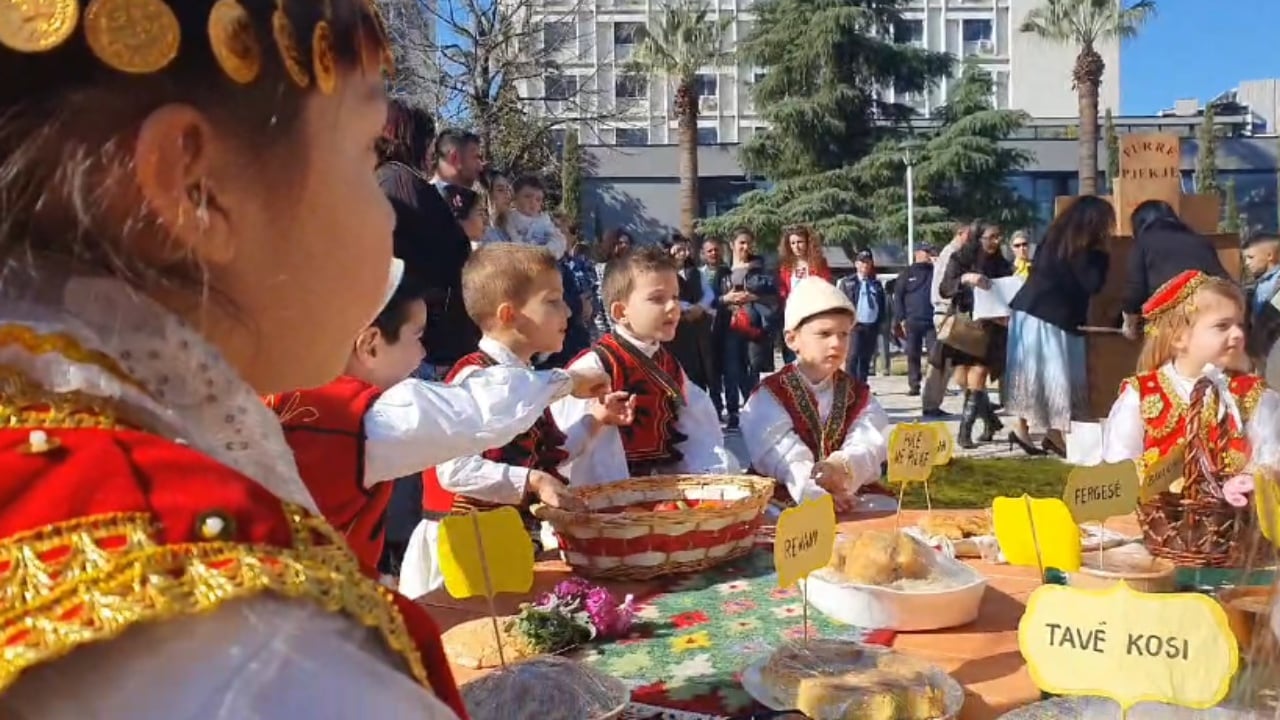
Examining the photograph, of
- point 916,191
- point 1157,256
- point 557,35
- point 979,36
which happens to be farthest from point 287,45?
point 979,36

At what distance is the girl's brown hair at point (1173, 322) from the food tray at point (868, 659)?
1901 millimetres

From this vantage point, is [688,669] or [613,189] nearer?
[688,669]

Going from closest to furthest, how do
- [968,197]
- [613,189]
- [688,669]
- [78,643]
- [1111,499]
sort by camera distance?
[78,643], [688,669], [1111,499], [968,197], [613,189]

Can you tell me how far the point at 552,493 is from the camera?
2.15m

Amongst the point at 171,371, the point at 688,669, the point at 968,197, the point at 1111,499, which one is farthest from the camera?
the point at 968,197

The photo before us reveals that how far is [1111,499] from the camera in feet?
5.61

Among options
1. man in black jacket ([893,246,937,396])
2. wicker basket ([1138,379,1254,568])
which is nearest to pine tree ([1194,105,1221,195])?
man in black jacket ([893,246,937,396])

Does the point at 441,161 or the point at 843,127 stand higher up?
the point at 843,127

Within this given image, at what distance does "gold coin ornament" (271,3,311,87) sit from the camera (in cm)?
Answer: 58

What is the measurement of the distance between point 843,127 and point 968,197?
3.72 m

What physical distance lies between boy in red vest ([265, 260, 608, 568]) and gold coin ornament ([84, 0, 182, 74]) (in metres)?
1.15

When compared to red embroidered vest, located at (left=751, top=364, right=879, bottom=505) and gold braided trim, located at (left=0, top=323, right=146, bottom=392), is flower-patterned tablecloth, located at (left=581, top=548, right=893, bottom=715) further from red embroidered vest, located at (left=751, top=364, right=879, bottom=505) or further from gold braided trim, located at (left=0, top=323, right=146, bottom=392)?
red embroidered vest, located at (left=751, top=364, right=879, bottom=505)

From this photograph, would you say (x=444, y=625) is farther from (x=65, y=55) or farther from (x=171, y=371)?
(x=65, y=55)

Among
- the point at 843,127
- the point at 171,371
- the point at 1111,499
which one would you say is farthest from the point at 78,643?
the point at 843,127
